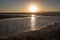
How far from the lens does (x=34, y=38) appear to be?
766 mm

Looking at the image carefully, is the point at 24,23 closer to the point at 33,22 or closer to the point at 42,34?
the point at 33,22

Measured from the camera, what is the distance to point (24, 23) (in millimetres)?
933

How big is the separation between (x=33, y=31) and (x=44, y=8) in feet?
1.12

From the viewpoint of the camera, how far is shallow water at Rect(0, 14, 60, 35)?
85 cm

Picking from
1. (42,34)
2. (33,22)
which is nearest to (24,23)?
(33,22)

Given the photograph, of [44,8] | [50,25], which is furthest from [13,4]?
[50,25]

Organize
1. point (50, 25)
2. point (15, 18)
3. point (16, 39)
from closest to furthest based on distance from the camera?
point (16, 39) < point (50, 25) < point (15, 18)

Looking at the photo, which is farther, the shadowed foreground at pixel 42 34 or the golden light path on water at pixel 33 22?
the golden light path on water at pixel 33 22

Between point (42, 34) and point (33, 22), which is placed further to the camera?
point (33, 22)

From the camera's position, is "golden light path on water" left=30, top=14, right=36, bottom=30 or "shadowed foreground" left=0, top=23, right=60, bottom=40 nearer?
"shadowed foreground" left=0, top=23, right=60, bottom=40

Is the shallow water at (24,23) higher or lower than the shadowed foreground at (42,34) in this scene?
higher

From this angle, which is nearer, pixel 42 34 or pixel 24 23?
pixel 42 34

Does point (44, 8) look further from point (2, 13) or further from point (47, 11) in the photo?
point (2, 13)

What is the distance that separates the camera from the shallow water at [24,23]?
853mm
